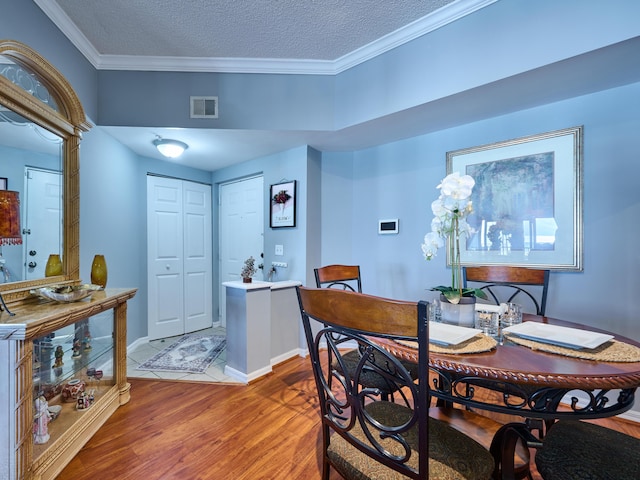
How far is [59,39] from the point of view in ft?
6.29

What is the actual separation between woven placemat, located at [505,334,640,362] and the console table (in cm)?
203

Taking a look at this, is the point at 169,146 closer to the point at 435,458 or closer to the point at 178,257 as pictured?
the point at 178,257

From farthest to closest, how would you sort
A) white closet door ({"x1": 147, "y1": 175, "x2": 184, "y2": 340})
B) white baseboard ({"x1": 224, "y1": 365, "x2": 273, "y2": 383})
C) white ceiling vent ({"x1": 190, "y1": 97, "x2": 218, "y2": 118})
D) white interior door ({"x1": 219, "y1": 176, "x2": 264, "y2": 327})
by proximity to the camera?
white interior door ({"x1": 219, "y1": 176, "x2": 264, "y2": 327})
white closet door ({"x1": 147, "y1": 175, "x2": 184, "y2": 340})
white ceiling vent ({"x1": 190, "y1": 97, "x2": 218, "y2": 118})
white baseboard ({"x1": 224, "y1": 365, "x2": 273, "y2": 383})

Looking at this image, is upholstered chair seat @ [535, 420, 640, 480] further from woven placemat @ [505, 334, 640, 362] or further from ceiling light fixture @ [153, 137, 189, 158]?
ceiling light fixture @ [153, 137, 189, 158]

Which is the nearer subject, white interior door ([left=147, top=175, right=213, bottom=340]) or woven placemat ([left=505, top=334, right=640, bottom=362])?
woven placemat ([left=505, top=334, right=640, bottom=362])

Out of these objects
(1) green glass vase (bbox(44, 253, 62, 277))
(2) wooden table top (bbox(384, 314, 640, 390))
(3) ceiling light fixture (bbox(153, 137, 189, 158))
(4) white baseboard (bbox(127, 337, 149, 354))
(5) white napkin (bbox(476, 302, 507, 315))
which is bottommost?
(4) white baseboard (bbox(127, 337, 149, 354))

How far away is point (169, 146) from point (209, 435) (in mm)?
2505

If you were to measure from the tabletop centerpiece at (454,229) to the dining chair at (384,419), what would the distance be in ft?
1.50

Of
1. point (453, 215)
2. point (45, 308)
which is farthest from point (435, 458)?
point (45, 308)

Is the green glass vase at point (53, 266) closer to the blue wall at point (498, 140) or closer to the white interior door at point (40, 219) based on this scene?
the white interior door at point (40, 219)

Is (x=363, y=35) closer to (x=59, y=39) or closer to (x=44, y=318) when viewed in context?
(x=59, y=39)

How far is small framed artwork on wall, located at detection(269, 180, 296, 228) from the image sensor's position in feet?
9.51

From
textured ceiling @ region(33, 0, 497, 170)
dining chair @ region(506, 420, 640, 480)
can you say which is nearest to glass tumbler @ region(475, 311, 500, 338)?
dining chair @ region(506, 420, 640, 480)

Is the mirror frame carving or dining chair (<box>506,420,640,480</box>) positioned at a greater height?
the mirror frame carving
